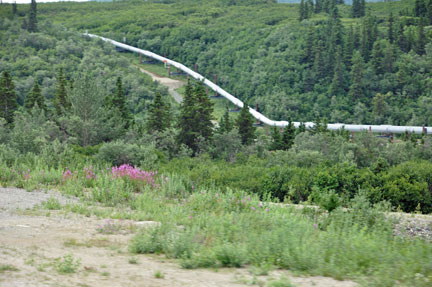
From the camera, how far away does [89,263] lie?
6.49m

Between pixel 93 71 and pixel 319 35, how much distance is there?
42148 mm

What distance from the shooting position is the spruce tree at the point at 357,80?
83.2m

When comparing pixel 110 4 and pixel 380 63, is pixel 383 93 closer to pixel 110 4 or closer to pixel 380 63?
pixel 380 63

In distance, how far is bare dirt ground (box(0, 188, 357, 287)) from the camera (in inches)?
233

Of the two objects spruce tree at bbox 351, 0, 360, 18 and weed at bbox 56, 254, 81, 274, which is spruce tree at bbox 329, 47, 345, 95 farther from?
weed at bbox 56, 254, 81, 274

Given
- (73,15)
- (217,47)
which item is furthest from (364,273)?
(73,15)

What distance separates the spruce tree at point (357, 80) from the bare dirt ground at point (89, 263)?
7843cm

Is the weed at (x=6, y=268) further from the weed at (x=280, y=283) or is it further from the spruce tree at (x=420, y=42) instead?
the spruce tree at (x=420, y=42)

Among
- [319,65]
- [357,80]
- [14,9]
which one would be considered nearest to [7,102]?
[357,80]

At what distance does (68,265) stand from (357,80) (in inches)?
3279

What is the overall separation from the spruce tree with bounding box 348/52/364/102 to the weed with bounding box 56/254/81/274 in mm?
80329

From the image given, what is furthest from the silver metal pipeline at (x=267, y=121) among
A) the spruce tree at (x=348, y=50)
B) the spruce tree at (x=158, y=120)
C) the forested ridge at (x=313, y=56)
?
the spruce tree at (x=348, y=50)

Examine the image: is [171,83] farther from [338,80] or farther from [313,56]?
[338,80]

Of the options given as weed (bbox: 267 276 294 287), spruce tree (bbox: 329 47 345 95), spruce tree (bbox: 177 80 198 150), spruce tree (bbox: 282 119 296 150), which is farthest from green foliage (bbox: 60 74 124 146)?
spruce tree (bbox: 329 47 345 95)
